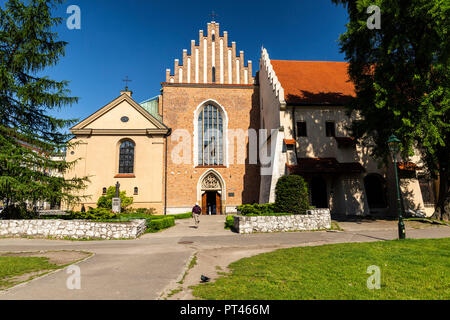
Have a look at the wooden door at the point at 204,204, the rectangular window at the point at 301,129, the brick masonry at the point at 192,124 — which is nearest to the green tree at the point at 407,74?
the rectangular window at the point at 301,129

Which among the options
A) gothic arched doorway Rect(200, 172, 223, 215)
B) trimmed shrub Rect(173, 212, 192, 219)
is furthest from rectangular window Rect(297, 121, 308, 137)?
trimmed shrub Rect(173, 212, 192, 219)

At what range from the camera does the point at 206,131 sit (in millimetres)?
26953

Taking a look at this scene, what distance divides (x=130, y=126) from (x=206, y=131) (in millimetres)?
7767

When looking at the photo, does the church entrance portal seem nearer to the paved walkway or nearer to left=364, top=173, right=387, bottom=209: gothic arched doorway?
left=364, top=173, right=387, bottom=209: gothic arched doorway

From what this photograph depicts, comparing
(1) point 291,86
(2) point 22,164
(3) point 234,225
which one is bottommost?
(3) point 234,225

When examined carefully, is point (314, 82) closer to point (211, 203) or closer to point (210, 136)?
point (210, 136)

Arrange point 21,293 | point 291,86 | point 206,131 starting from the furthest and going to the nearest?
point 206,131 → point 291,86 → point 21,293

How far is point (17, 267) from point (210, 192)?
20.3 m

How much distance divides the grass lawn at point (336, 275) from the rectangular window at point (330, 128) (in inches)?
526

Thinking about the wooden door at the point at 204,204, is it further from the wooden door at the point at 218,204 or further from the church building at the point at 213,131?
the wooden door at the point at 218,204

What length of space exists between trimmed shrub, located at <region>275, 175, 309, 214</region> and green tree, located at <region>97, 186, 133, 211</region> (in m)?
15.1

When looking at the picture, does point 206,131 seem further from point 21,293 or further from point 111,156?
point 21,293

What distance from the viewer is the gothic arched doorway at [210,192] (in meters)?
25.9
